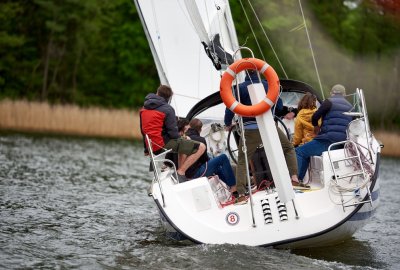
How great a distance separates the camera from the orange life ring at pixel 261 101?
666 cm

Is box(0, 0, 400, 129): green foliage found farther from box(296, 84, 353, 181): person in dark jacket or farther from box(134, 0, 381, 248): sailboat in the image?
box(134, 0, 381, 248): sailboat

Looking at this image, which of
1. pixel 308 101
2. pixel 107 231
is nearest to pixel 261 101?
pixel 308 101

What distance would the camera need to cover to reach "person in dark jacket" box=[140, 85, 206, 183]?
7941 mm

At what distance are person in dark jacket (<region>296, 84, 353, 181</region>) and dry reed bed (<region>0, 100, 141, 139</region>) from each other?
50.2 ft

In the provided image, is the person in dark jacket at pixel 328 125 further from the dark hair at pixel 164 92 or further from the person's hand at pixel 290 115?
the dark hair at pixel 164 92

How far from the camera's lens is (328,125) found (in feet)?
26.5

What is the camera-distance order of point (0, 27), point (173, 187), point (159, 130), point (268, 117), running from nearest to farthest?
point (268, 117) < point (173, 187) < point (159, 130) < point (0, 27)

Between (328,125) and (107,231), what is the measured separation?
268 cm

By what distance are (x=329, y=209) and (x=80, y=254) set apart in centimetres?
230

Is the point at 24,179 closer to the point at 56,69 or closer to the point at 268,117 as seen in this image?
the point at 268,117

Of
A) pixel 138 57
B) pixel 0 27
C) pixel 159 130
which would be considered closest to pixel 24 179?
pixel 159 130

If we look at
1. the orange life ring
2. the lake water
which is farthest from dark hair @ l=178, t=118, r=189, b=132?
the orange life ring

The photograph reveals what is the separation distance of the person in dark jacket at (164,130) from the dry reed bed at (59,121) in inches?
596

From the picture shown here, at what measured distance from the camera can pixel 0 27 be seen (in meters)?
35.5
